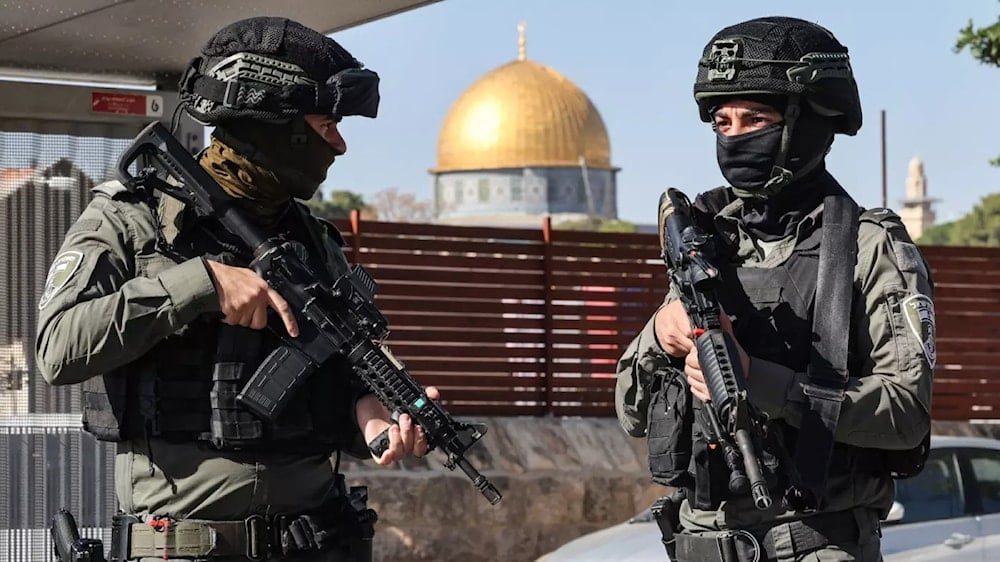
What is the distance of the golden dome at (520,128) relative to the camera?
126m

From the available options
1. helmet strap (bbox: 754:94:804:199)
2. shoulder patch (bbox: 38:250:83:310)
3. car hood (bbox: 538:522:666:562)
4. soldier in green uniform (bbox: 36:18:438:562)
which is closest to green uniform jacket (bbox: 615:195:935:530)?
helmet strap (bbox: 754:94:804:199)

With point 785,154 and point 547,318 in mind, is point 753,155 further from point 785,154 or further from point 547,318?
point 547,318

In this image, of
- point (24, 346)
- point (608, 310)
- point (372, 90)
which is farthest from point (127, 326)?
point (608, 310)

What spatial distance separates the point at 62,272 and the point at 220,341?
1.28 feet

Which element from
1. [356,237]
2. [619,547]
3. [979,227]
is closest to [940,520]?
[619,547]

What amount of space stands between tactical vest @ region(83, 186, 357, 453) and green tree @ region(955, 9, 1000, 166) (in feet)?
31.2

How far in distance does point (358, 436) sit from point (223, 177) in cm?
71

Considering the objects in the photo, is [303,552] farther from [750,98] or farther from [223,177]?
[750,98]

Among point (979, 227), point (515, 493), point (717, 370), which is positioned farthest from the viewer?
point (979, 227)

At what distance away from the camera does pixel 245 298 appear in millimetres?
3771

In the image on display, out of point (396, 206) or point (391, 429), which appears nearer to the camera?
point (391, 429)

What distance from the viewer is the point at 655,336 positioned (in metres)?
4.04

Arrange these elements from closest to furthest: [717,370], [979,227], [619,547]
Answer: [717,370] < [619,547] < [979,227]

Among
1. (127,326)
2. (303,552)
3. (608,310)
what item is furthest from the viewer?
(608,310)
